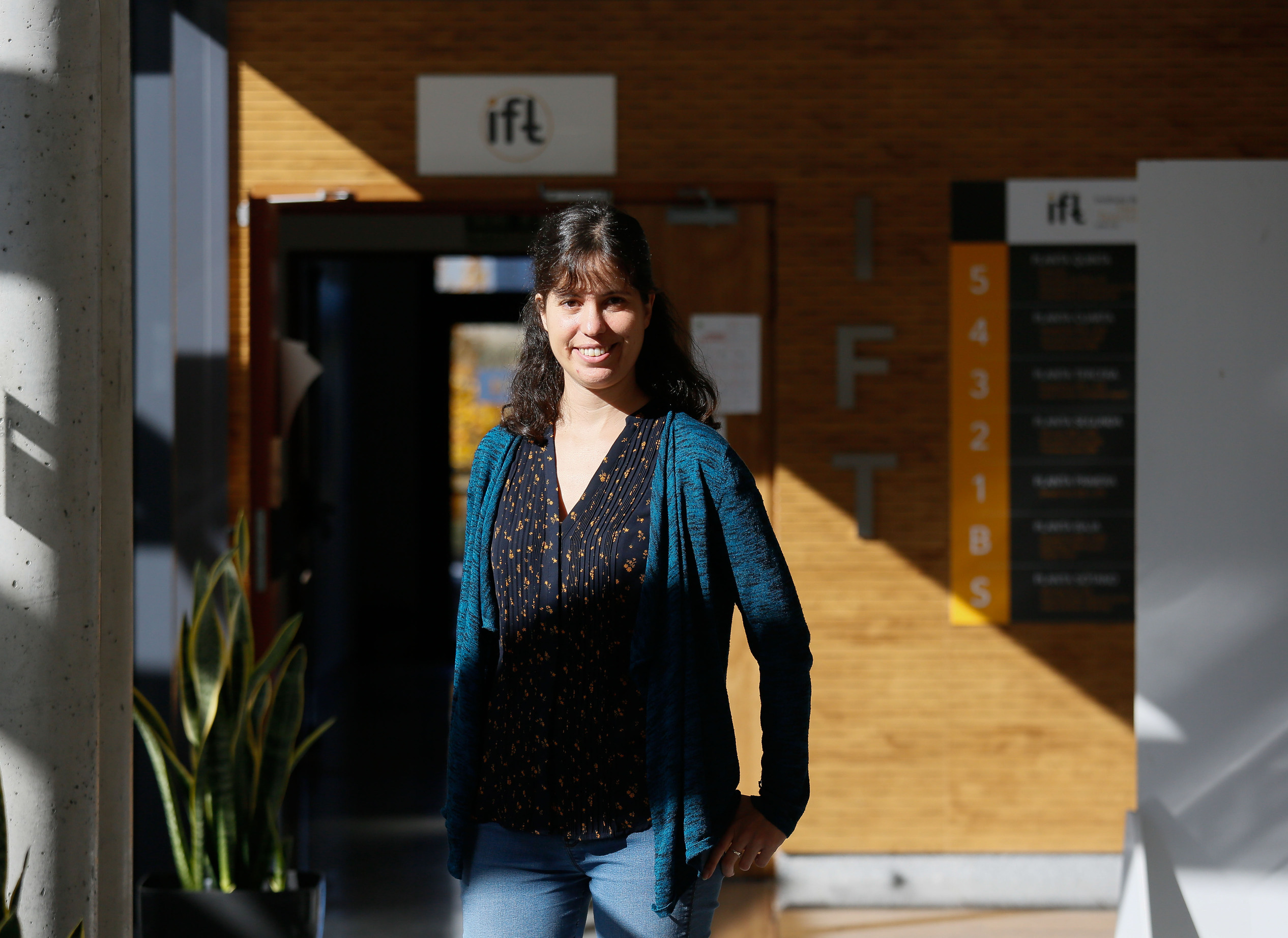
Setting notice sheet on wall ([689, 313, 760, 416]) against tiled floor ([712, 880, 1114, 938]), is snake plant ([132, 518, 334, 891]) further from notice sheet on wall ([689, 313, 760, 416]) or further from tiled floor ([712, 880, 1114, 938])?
notice sheet on wall ([689, 313, 760, 416])

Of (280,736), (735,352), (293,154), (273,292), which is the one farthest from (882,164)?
(280,736)

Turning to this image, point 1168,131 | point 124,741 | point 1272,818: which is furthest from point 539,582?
point 1168,131

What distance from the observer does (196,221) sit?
148 inches

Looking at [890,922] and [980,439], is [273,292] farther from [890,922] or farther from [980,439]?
[890,922]

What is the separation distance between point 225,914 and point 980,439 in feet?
8.45

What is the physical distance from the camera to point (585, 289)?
4.75 ft

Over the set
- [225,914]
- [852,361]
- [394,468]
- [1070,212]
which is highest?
[1070,212]

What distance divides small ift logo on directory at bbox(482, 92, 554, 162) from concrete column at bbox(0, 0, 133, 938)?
1.74 m

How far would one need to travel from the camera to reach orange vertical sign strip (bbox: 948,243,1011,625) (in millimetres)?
3803

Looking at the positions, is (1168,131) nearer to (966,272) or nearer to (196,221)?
(966,272)

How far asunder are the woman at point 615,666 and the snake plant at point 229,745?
149cm

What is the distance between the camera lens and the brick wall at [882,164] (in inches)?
149

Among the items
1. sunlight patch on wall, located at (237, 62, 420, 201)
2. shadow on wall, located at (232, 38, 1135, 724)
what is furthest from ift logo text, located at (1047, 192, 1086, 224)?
sunlight patch on wall, located at (237, 62, 420, 201)

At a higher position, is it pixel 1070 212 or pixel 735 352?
pixel 1070 212
